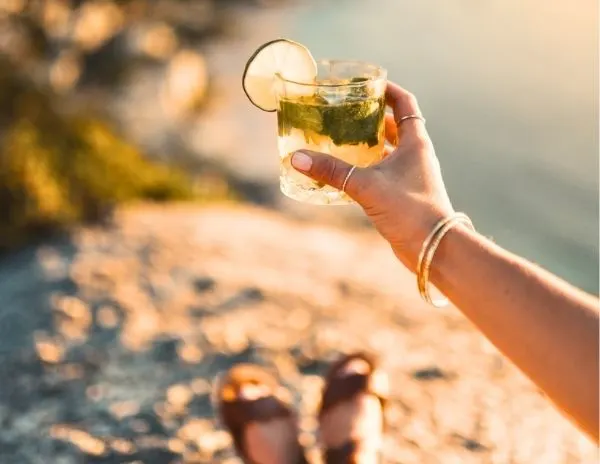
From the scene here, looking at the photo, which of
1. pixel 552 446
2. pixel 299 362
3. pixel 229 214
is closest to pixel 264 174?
pixel 229 214

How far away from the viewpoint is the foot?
10.8 ft

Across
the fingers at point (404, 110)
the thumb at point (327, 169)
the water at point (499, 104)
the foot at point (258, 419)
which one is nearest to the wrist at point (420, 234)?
the thumb at point (327, 169)

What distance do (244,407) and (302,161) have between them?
145 centimetres

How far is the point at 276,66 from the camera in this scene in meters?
2.70

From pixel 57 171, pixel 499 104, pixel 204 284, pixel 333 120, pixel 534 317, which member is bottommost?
pixel 204 284

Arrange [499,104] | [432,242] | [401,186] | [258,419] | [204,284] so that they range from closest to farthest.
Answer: [432,242], [401,186], [258,419], [204,284], [499,104]

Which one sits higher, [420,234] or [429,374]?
[420,234]

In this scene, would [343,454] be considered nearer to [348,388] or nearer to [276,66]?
[348,388]

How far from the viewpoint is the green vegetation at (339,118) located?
249 centimetres

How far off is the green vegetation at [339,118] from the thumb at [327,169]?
0.11m

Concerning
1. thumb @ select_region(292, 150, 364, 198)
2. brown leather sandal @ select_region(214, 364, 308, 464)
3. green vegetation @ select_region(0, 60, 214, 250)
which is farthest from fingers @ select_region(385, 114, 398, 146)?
green vegetation @ select_region(0, 60, 214, 250)

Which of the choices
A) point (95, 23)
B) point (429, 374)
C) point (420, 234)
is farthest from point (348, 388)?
point (95, 23)

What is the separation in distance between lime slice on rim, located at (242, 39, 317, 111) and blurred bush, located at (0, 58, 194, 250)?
3.12m

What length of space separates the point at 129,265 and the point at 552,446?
284 centimetres
